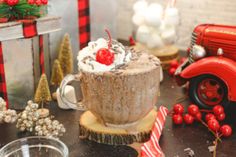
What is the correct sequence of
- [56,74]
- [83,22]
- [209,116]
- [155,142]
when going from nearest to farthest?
1. [155,142]
2. [209,116]
3. [56,74]
4. [83,22]

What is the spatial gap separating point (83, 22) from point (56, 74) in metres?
0.20

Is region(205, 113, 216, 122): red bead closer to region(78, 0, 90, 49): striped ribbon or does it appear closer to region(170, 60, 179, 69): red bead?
region(170, 60, 179, 69): red bead

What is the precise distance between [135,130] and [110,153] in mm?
69

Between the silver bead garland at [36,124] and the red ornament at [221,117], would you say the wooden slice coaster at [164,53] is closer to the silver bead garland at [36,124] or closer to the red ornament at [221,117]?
the red ornament at [221,117]

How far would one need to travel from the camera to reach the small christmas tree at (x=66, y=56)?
37.7 inches

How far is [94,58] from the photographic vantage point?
2.18 ft

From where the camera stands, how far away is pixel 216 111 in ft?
2.46

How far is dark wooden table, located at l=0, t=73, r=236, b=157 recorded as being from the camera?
0.64 metres

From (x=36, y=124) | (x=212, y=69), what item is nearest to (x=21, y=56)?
(x=36, y=124)

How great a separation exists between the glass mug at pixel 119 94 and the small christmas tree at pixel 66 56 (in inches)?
11.6

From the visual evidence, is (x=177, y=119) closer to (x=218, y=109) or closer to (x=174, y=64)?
(x=218, y=109)

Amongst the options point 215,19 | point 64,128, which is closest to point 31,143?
point 64,128

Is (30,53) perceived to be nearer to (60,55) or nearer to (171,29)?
(60,55)

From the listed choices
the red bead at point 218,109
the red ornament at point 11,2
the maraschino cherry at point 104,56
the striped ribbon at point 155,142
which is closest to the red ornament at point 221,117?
the red bead at point 218,109
